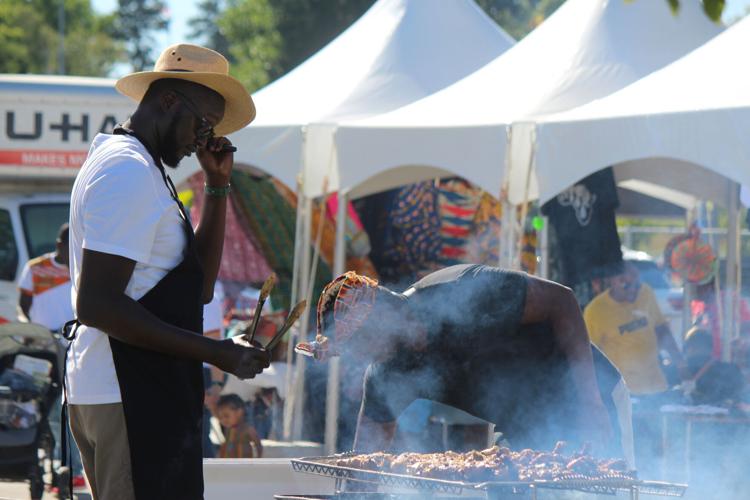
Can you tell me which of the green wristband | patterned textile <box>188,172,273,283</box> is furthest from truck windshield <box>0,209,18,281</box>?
the green wristband

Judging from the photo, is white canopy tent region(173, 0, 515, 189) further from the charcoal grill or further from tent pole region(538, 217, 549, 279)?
the charcoal grill

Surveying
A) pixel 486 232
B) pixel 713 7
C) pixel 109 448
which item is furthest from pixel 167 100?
pixel 486 232

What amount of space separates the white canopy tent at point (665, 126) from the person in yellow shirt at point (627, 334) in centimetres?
149

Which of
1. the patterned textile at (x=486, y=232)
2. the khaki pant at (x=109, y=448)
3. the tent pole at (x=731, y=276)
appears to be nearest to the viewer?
the khaki pant at (x=109, y=448)

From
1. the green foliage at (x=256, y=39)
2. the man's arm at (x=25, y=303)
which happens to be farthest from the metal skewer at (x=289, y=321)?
the green foliage at (x=256, y=39)

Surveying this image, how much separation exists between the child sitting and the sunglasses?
4.86 metres

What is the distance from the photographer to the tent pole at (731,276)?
348 inches

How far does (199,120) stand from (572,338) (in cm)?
139

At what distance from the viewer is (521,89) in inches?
316

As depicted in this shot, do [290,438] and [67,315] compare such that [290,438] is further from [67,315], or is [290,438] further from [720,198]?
[720,198]

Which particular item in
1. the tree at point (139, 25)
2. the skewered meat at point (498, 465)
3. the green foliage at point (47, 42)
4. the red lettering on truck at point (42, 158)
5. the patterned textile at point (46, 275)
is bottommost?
the skewered meat at point (498, 465)

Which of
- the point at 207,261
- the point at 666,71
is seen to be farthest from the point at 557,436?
the point at 666,71

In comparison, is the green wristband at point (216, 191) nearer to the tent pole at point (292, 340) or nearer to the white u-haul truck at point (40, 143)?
the tent pole at point (292, 340)

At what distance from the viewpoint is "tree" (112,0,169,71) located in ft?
237
